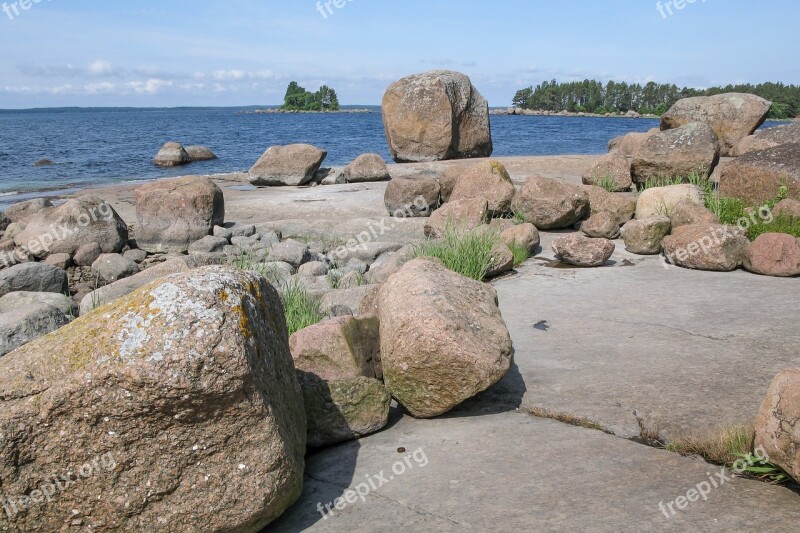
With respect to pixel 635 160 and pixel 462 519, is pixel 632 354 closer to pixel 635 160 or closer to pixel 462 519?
pixel 462 519

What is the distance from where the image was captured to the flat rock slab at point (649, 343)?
4262 mm

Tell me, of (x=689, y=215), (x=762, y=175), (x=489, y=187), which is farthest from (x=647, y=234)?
(x=489, y=187)

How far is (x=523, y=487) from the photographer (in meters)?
3.43

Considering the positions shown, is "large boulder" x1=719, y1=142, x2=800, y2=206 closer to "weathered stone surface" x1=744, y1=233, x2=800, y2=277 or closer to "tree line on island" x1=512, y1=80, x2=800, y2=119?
"weathered stone surface" x1=744, y1=233, x2=800, y2=277

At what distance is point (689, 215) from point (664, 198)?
1.11 m

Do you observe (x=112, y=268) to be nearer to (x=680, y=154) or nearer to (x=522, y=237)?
(x=522, y=237)

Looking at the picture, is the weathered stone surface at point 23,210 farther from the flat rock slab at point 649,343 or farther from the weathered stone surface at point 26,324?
the flat rock slab at point 649,343

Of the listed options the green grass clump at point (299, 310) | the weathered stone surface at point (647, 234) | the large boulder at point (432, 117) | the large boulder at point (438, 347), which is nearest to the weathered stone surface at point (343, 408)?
the large boulder at point (438, 347)

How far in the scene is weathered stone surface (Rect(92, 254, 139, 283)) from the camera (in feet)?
34.4

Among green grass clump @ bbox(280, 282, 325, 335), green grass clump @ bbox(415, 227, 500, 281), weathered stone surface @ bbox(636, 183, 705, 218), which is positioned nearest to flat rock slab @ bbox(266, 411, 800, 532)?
green grass clump @ bbox(280, 282, 325, 335)

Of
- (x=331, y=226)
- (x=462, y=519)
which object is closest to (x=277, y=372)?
(x=462, y=519)

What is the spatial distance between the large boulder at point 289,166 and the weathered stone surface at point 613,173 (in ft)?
24.3

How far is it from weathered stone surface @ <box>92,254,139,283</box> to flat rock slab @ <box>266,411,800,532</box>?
24.4ft

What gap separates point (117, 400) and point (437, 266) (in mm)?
2691
